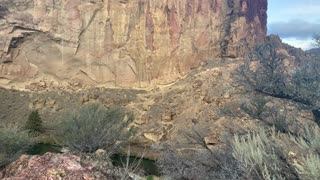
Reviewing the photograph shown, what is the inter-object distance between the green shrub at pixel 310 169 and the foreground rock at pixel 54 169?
3516mm

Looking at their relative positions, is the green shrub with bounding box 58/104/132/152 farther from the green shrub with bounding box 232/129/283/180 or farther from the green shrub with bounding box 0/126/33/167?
the green shrub with bounding box 232/129/283/180

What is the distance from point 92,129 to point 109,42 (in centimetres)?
2126

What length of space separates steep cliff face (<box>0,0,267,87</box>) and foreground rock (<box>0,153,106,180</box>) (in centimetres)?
3924

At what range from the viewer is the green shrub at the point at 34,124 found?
128ft

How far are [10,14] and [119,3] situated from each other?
36.7 ft

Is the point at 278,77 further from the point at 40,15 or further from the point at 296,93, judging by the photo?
the point at 40,15

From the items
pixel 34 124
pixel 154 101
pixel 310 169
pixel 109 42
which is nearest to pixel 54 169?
pixel 310 169

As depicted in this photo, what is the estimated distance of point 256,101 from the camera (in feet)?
45.5

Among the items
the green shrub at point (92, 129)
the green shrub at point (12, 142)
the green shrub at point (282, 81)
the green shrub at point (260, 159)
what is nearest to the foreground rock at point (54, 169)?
the green shrub at point (260, 159)

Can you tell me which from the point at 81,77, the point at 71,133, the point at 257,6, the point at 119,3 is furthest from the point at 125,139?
the point at 257,6

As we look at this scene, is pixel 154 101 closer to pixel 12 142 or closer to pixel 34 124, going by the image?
pixel 34 124

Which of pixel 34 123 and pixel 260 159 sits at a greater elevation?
pixel 260 159

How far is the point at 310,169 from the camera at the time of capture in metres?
7.54

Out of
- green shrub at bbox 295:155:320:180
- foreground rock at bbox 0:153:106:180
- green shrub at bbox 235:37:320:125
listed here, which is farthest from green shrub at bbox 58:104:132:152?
green shrub at bbox 295:155:320:180
